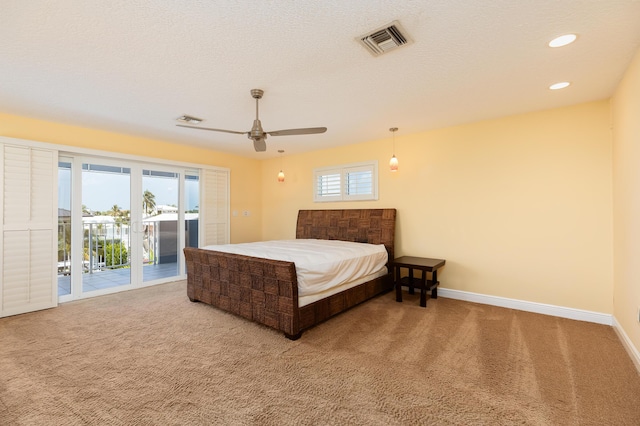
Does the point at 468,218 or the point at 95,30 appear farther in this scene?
the point at 468,218

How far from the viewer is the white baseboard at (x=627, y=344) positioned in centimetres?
225

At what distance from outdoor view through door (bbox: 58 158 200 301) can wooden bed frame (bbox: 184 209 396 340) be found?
56.5 inches

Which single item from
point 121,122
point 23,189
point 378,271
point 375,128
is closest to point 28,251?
point 23,189

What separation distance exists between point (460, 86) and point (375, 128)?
1.55m

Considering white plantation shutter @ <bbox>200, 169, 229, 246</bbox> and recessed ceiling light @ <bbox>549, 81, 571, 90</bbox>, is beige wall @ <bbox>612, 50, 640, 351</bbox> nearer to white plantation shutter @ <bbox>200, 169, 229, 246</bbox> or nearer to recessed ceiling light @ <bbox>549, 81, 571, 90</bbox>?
recessed ceiling light @ <bbox>549, 81, 571, 90</bbox>

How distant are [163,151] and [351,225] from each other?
3541 millimetres

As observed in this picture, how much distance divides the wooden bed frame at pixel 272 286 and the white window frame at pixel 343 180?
37 centimetres

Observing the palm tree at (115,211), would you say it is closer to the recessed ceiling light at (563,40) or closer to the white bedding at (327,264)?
the white bedding at (327,264)

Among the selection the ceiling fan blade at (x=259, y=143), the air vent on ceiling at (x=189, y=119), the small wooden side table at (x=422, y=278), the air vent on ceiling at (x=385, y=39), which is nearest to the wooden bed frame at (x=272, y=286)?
the small wooden side table at (x=422, y=278)

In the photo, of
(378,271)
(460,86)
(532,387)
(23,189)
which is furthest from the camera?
(378,271)

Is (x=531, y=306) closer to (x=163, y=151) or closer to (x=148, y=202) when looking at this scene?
(x=148, y=202)

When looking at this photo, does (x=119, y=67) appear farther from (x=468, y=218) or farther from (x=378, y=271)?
(x=468, y=218)

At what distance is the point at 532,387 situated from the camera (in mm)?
2008

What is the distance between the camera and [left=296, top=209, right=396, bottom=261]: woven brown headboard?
15.0ft
